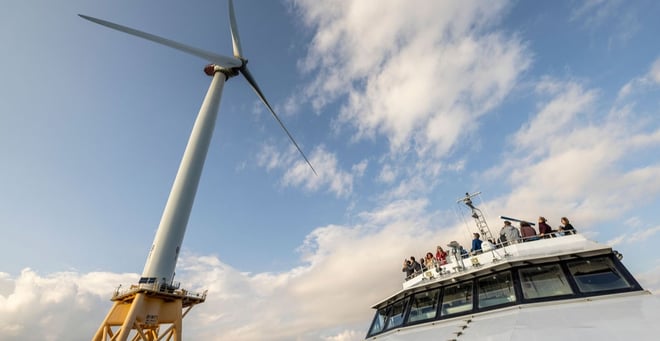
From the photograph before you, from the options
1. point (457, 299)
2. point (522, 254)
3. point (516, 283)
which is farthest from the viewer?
point (522, 254)

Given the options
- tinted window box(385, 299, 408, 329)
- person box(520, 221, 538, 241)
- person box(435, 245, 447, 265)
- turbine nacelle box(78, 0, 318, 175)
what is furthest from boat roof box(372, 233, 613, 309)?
turbine nacelle box(78, 0, 318, 175)

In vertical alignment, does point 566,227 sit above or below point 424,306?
above

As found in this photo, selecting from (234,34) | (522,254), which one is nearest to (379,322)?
(522,254)

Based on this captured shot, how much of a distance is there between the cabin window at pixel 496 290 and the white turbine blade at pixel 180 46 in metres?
36.2

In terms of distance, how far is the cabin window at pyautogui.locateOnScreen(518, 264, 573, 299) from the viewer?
782cm

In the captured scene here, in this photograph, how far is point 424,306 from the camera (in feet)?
32.3

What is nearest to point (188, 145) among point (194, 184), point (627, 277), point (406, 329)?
point (194, 184)

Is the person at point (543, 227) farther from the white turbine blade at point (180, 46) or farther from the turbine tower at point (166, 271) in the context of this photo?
the white turbine blade at point (180, 46)

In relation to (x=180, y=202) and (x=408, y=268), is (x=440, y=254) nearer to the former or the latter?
(x=408, y=268)

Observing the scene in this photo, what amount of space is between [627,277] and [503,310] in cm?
341

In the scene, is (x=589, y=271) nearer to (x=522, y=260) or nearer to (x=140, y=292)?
(x=522, y=260)

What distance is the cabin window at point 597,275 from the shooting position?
24.7ft

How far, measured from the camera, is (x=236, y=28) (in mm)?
41875

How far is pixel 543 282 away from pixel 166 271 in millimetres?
→ 25344
